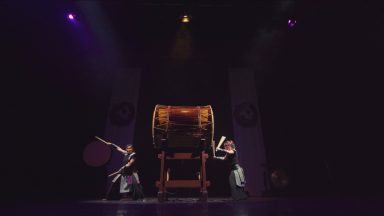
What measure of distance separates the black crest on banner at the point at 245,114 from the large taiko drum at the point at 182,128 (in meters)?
2.17

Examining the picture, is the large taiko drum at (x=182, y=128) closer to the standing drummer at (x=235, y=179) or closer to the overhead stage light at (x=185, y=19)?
the standing drummer at (x=235, y=179)

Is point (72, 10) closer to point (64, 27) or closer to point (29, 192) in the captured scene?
point (64, 27)

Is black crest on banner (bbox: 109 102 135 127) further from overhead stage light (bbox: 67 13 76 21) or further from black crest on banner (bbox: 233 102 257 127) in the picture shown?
black crest on banner (bbox: 233 102 257 127)

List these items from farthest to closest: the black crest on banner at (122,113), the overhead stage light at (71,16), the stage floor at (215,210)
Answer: the black crest on banner at (122,113), the overhead stage light at (71,16), the stage floor at (215,210)

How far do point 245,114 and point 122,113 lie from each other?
3653 mm

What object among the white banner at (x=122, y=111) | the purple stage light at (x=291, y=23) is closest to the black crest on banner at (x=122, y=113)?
the white banner at (x=122, y=111)

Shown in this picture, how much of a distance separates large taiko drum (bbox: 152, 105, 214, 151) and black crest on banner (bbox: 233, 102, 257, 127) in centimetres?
217

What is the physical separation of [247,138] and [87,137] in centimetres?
459

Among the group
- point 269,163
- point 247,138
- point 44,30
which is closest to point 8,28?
point 44,30

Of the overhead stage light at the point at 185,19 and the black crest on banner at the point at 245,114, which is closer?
the overhead stage light at the point at 185,19

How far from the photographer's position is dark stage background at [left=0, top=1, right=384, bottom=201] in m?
5.10

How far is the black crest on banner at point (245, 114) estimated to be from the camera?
7180 millimetres

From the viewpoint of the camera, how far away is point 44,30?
16.8 feet

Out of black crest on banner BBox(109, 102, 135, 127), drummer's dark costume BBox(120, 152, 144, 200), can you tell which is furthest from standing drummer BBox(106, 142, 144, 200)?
black crest on banner BBox(109, 102, 135, 127)
